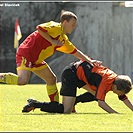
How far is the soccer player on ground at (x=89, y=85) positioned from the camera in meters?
7.20

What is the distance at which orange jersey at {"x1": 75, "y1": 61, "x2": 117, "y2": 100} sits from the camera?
7.18 m

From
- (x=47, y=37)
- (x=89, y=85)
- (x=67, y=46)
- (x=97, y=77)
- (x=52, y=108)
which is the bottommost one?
(x=52, y=108)

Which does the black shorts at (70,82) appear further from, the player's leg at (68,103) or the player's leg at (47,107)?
the player's leg at (47,107)

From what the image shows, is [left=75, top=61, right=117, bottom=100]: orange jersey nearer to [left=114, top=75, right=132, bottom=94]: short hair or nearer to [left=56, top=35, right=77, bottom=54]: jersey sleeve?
[left=114, top=75, right=132, bottom=94]: short hair

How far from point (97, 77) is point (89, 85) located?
0.27 metres

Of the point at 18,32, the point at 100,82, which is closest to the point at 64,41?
the point at 100,82

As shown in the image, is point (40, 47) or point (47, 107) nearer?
point (47, 107)

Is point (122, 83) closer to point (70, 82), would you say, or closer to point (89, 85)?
point (89, 85)

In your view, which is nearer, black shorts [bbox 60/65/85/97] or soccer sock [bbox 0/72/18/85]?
soccer sock [bbox 0/72/18/85]

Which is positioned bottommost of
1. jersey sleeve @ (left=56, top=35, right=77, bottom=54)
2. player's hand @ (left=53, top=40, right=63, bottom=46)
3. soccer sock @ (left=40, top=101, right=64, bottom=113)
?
soccer sock @ (left=40, top=101, right=64, bottom=113)

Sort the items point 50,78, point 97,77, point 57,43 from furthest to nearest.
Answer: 1. point 50,78
2. point 57,43
3. point 97,77

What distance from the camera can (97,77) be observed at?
7352 mm

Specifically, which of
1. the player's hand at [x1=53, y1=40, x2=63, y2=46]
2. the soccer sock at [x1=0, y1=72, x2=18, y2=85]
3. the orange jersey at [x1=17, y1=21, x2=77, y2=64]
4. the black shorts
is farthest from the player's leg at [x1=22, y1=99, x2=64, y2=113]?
the player's hand at [x1=53, y1=40, x2=63, y2=46]

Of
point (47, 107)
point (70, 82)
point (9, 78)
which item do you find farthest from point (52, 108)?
point (9, 78)
